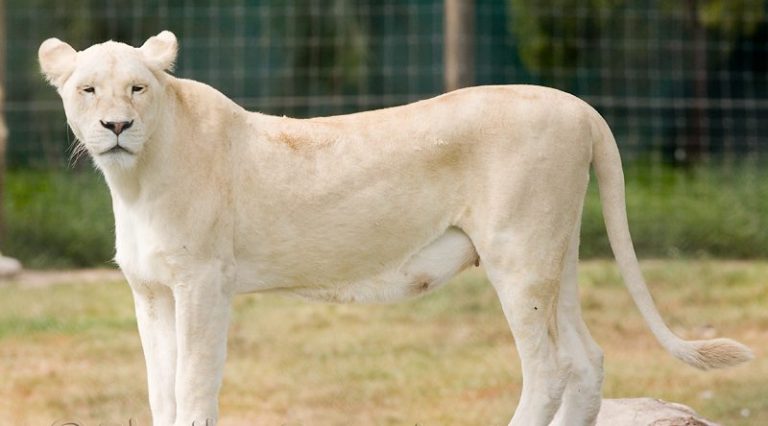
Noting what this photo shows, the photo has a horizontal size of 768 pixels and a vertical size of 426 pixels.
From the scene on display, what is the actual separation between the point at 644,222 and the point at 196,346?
686cm

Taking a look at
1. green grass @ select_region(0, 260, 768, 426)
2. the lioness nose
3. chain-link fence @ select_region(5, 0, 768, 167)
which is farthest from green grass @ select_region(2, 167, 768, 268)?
the lioness nose

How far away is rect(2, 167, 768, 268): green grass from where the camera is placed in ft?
35.7

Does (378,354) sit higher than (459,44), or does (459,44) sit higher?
(459,44)

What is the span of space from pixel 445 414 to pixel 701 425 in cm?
176

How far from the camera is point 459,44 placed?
10.4 metres

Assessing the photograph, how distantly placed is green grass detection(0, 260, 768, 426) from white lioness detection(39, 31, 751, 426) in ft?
6.63

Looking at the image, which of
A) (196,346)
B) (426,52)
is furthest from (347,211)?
(426,52)

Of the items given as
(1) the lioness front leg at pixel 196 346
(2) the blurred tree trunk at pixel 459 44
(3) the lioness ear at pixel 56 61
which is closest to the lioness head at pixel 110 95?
(3) the lioness ear at pixel 56 61

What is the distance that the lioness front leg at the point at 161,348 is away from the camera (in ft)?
16.0

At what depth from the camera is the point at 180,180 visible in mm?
4762

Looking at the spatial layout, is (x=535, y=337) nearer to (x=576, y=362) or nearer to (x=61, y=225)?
(x=576, y=362)

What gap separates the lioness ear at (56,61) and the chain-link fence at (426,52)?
7.77 m

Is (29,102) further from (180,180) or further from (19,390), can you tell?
(180,180)

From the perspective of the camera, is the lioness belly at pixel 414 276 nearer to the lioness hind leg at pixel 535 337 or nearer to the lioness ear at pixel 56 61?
the lioness hind leg at pixel 535 337
